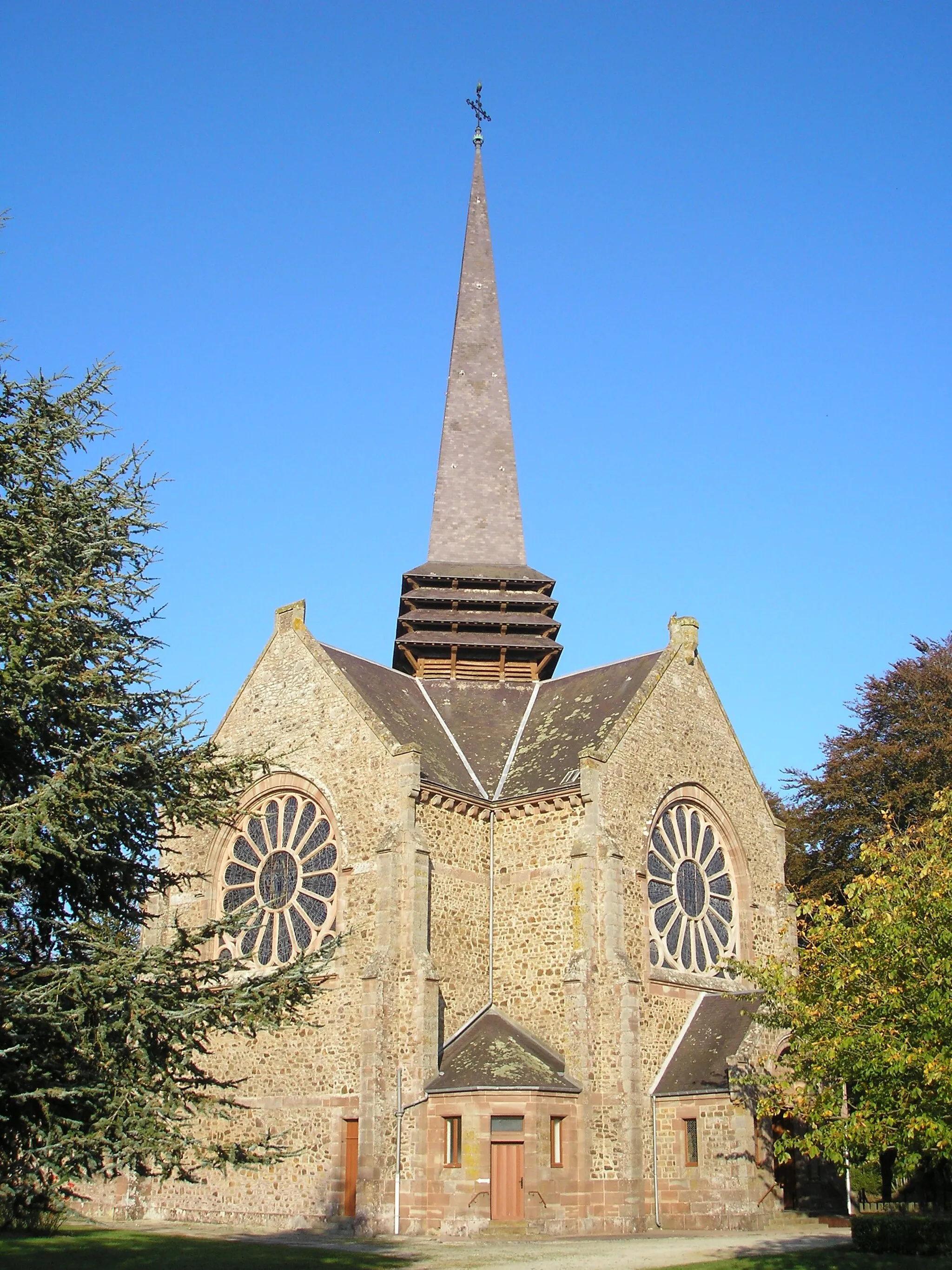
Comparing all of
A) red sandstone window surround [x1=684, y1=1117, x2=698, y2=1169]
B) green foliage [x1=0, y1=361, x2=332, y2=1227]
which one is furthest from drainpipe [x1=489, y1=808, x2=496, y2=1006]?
green foliage [x1=0, y1=361, x2=332, y2=1227]

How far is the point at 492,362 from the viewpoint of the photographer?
36781 mm

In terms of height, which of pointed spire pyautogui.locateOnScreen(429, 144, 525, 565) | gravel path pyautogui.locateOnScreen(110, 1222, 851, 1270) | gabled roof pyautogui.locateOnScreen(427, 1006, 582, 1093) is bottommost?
gravel path pyautogui.locateOnScreen(110, 1222, 851, 1270)

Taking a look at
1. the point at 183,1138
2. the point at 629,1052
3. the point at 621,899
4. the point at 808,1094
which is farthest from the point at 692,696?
the point at 183,1138

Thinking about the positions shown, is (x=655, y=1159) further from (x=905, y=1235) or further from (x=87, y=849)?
(x=87, y=849)

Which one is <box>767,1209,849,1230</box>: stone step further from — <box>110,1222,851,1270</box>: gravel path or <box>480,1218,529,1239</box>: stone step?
<box>480,1218,529,1239</box>: stone step

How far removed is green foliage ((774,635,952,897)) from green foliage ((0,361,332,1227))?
2358cm

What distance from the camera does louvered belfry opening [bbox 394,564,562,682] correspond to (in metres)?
32.3

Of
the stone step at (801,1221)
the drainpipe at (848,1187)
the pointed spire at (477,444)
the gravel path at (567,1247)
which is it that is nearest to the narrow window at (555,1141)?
the gravel path at (567,1247)

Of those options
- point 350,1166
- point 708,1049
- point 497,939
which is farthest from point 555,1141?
point 497,939

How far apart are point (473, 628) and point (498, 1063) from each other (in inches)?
489

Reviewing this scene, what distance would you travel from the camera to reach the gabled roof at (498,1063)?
73.2 feet

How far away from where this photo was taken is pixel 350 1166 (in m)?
23.4

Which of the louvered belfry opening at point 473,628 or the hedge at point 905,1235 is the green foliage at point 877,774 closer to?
the louvered belfry opening at point 473,628

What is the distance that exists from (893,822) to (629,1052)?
12.9 metres
